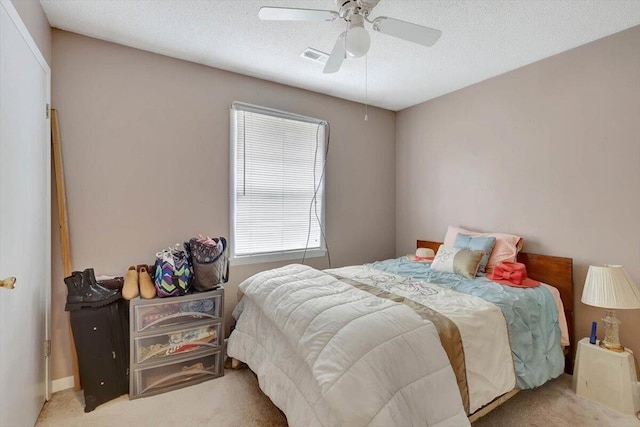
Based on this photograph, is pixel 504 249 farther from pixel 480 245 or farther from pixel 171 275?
pixel 171 275

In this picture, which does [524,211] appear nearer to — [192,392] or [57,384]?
[192,392]

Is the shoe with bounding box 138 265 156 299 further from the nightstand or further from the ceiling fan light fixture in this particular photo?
the nightstand

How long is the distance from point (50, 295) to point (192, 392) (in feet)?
3.94

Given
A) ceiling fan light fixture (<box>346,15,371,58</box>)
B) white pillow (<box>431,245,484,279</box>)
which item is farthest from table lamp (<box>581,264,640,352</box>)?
ceiling fan light fixture (<box>346,15,371,58</box>)

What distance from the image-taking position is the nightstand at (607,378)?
195 centimetres

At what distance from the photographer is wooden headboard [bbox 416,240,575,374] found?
7.98ft

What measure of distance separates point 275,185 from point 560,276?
2.59 meters

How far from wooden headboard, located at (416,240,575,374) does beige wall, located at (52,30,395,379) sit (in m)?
2.37

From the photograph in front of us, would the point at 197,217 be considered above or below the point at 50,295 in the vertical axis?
above

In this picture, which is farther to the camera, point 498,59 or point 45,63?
point 498,59

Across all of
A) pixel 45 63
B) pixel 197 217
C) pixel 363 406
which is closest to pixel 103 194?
pixel 197 217

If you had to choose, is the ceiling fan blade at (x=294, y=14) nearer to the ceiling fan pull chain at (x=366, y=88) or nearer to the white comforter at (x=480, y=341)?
the ceiling fan pull chain at (x=366, y=88)

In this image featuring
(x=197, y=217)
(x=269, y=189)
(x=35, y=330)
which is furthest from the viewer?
(x=269, y=189)

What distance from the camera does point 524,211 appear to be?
2.79 m
